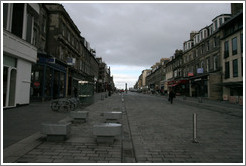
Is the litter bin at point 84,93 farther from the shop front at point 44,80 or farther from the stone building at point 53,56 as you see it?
the shop front at point 44,80

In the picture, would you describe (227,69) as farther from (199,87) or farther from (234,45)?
(199,87)

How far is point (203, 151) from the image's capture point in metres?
4.49

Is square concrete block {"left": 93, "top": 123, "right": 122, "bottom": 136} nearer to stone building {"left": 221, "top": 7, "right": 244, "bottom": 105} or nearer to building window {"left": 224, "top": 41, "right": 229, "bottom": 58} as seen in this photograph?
stone building {"left": 221, "top": 7, "right": 244, "bottom": 105}

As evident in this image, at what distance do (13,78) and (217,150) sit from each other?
43.7 feet

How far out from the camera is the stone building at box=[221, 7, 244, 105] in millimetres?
22219

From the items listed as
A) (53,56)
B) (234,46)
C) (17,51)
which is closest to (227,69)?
(234,46)

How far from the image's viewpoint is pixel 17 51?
12.1 metres

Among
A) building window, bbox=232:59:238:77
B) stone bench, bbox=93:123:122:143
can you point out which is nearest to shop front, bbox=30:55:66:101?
stone bench, bbox=93:123:122:143

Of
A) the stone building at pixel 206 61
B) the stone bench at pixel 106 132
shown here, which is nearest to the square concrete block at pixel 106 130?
the stone bench at pixel 106 132

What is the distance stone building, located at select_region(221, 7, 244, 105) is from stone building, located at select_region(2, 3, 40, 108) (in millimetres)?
23391

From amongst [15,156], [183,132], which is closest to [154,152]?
[183,132]

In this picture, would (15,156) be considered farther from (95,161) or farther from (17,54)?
(17,54)

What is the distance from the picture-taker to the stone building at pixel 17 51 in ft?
37.2

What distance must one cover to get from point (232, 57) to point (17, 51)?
26084 mm
